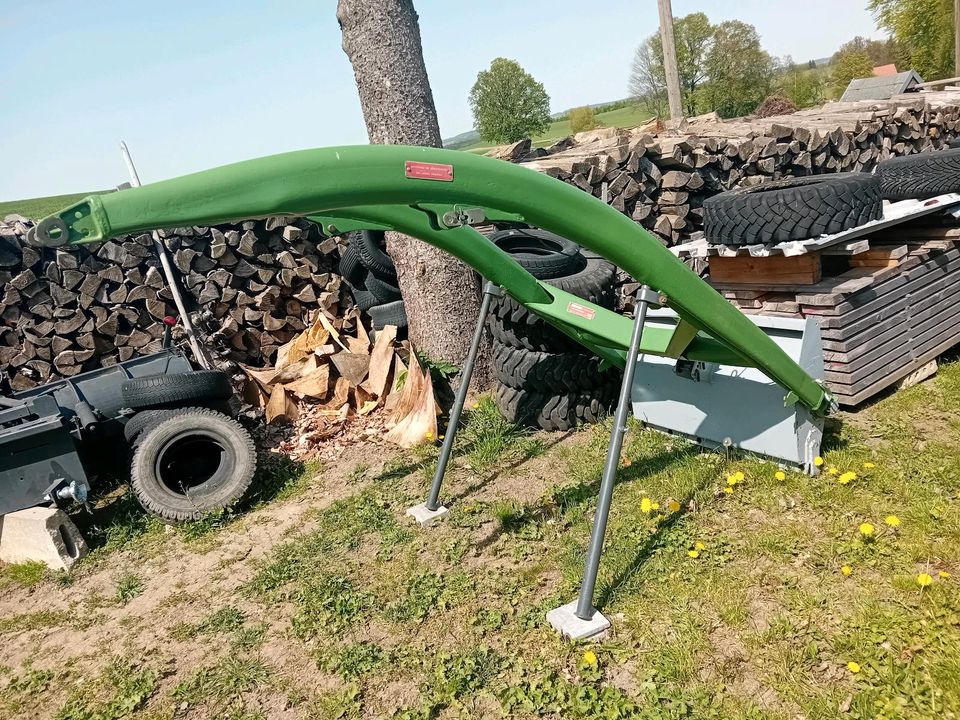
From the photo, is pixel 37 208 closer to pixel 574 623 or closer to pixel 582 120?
pixel 574 623

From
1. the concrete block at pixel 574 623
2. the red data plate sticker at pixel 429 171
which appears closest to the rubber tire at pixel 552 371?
the concrete block at pixel 574 623

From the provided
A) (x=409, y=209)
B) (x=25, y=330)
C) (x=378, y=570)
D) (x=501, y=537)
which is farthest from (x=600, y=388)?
(x=25, y=330)

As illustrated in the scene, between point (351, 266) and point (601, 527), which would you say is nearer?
point (601, 527)

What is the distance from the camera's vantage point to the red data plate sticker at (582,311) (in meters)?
3.47

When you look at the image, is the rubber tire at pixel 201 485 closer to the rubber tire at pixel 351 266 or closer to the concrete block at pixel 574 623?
the rubber tire at pixel 351 266

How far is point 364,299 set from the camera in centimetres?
590

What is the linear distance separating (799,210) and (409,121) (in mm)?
2724

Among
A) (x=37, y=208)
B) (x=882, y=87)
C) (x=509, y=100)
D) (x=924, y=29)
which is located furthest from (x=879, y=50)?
(x=37, y=208)

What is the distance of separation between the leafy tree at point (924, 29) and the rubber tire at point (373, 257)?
39454mm

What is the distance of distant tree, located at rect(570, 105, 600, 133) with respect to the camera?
4717cm

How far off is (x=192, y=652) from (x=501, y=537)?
1531 millimetres

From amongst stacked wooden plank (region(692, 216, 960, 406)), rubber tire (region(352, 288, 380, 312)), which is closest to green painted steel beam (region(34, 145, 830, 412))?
stacked wooden plank (region(692, 216, 960, 406))

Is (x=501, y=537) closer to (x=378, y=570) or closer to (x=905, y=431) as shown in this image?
(x=378, y=570)

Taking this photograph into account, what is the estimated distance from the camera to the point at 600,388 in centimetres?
472
